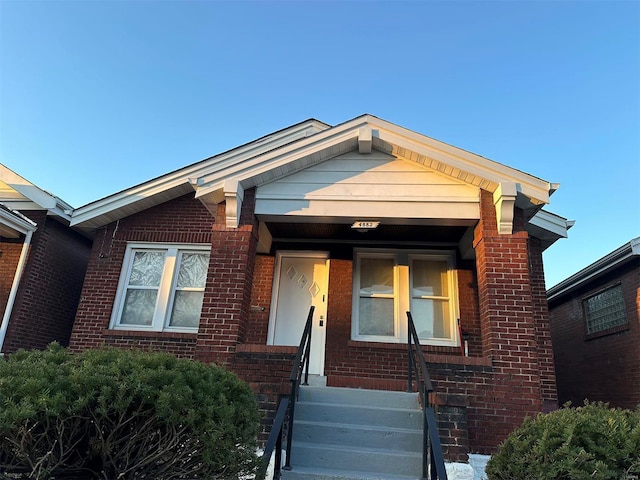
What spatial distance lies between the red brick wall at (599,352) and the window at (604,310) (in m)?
0.14

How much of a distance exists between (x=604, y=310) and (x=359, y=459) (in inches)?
296

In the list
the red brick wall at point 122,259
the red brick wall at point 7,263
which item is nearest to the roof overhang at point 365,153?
the red brick wall at point 122,259

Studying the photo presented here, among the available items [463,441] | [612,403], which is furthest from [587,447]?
[612,403]

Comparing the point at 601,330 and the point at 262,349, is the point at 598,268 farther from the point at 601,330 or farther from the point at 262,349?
the point at 262,349

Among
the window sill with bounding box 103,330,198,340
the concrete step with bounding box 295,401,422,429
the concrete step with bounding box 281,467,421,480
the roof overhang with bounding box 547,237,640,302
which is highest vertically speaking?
the roof overhang with bounding box 547,237,640,302

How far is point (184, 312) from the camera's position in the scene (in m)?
7.87

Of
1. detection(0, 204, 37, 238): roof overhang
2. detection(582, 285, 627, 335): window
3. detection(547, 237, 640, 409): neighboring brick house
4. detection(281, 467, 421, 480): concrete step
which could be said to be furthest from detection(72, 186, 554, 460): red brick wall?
detection(582, 285, 627, 335): window

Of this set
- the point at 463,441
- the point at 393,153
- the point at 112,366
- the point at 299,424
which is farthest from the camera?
the point at 393,153

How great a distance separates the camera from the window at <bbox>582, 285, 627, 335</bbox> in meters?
8.81

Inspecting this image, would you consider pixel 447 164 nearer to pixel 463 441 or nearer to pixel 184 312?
pixel 463 441

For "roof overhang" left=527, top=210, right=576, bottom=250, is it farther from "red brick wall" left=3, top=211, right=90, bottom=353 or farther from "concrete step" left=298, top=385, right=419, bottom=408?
"red brick wall" left=3, top=211, right=90, bottom=353

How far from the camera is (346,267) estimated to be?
796 centimetres

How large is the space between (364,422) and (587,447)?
2.51 m

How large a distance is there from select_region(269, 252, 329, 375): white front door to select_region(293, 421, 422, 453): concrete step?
8.64ft
